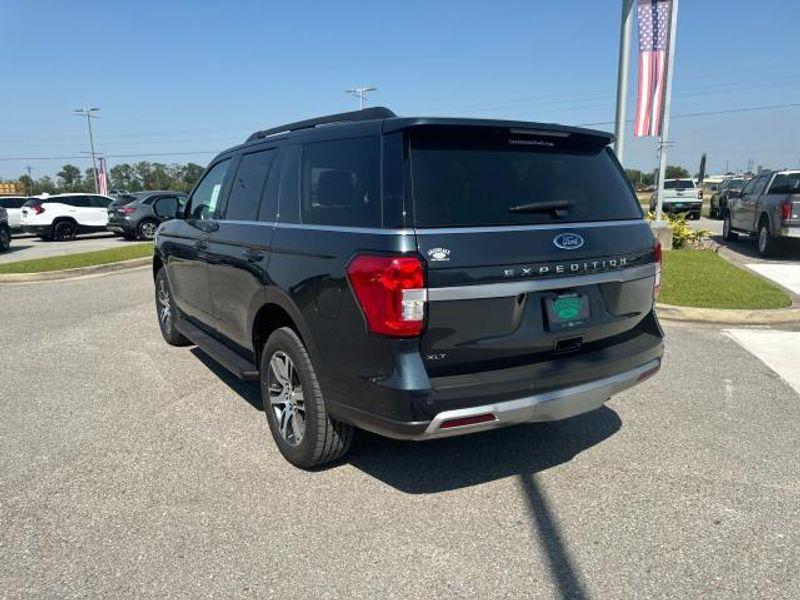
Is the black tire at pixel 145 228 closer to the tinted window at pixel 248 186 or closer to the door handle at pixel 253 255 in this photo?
the tinted window at pixel 248 186

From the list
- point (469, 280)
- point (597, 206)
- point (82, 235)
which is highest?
point (597, 206)

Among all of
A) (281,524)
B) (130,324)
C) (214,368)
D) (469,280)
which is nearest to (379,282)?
(469,280)

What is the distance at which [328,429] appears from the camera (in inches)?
132

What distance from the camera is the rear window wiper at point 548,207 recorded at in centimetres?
306

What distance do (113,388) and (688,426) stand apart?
4.57 meters

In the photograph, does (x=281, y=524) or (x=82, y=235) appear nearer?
(x=281, y=524)

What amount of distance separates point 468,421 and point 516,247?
2.85 ft

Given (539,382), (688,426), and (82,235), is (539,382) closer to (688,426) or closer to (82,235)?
(688,426)

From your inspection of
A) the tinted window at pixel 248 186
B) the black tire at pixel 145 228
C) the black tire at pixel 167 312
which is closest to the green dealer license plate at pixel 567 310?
the tinted window at pixel 248 186

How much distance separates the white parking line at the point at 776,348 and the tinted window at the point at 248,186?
4517 mm

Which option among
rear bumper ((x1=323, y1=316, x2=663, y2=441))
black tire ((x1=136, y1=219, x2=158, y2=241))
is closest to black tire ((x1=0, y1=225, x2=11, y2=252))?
black tire ((x1=136, y1=219, x2=158, y2=241))

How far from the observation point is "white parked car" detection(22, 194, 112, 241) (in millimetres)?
21062

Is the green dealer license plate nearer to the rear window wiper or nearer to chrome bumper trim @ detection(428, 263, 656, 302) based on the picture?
chrome bumper trim @ detection(428, 263, 656, 302)

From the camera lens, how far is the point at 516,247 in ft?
9.58
